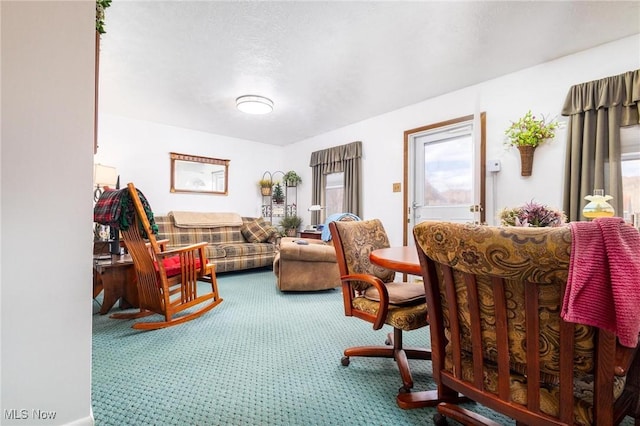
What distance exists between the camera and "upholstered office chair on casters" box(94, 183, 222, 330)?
216 centimetres

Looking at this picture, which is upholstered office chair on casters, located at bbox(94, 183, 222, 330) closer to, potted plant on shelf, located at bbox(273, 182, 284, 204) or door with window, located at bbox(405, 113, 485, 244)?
door with window, located at bbox(405, 113, 485, 244)

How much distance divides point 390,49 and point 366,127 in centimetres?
198

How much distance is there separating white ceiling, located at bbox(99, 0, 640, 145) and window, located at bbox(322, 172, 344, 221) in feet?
5.07

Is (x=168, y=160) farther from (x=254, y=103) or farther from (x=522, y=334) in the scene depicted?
(x=522, y=334)

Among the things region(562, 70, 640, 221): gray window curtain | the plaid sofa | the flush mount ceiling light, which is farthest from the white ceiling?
the plaid sofa

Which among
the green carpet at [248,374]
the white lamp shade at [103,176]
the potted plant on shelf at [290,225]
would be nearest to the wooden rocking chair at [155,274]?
the green carpet at [248,374]

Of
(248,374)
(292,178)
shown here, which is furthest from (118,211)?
(292,178)

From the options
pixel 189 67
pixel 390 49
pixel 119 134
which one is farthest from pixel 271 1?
pixel 119 134

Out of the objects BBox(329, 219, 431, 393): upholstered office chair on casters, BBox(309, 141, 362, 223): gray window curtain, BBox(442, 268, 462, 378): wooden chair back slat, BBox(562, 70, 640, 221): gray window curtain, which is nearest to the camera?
BBox(442, 268, 462, 378): wooden chair back slat

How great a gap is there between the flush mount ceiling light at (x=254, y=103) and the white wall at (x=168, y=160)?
5.80 ft

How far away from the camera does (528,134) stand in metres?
2.82

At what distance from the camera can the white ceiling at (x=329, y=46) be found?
2.12 m

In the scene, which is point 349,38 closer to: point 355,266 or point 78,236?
point 355,266

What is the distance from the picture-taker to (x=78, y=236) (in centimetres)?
110
